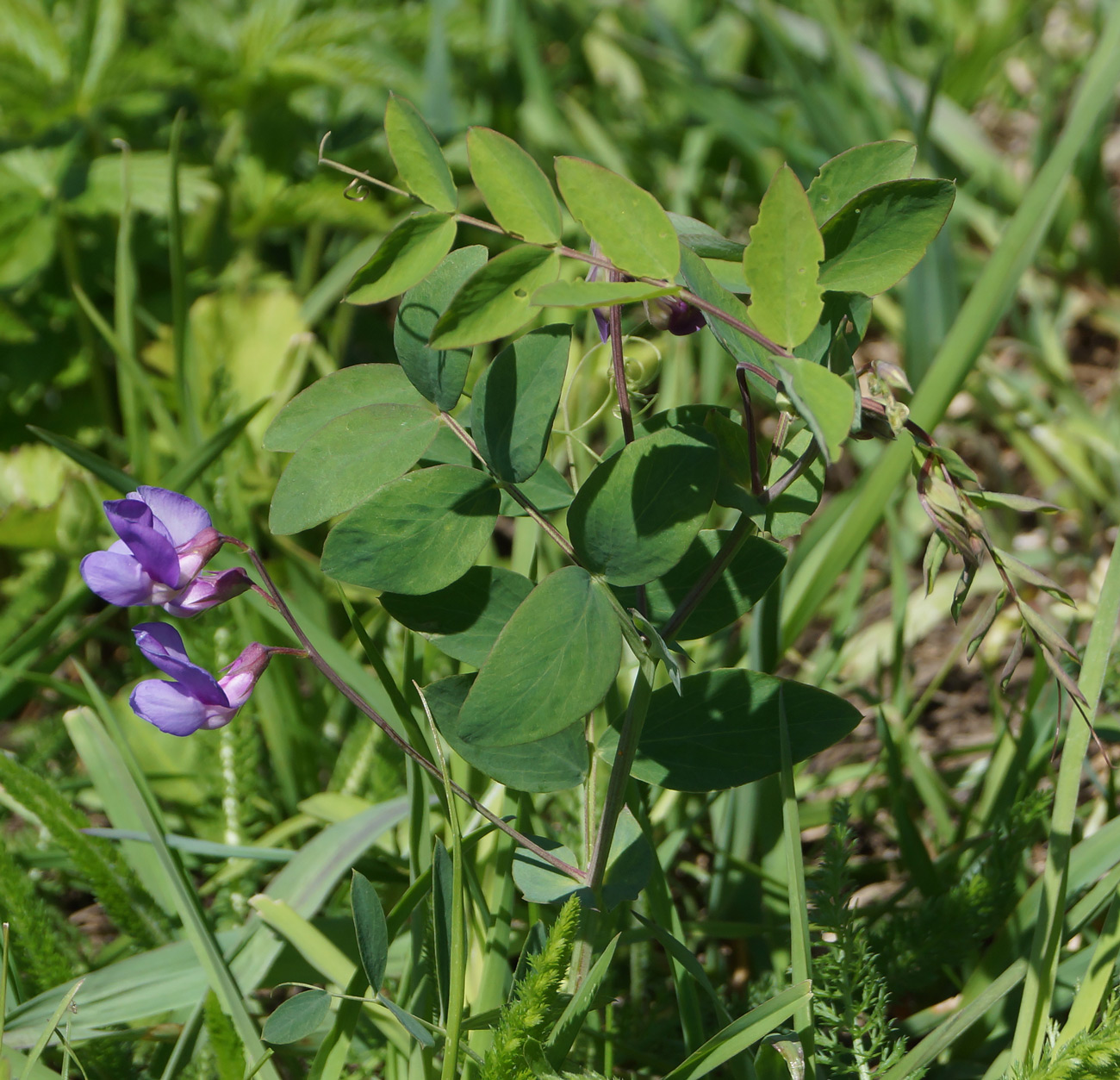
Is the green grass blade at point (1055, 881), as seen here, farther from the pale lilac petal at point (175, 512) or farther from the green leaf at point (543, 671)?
the pale lilac petal at point (175, 512)

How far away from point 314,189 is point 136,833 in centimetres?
109

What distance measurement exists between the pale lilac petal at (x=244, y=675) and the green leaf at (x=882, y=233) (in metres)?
0.40

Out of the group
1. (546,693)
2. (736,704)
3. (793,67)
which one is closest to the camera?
(546,693)

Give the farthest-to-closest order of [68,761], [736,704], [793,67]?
[793,67] < [68,761] < [736,704]

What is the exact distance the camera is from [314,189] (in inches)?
65.6

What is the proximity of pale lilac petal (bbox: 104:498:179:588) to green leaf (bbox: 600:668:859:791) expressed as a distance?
319 millimetres

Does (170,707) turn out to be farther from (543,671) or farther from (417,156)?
(417,156)

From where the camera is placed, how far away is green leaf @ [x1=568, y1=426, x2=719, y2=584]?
576 mm

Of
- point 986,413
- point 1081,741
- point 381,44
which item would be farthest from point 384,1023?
point 381,44

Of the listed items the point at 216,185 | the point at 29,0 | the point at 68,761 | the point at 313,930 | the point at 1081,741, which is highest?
the point at 29,0

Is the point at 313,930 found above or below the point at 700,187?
below

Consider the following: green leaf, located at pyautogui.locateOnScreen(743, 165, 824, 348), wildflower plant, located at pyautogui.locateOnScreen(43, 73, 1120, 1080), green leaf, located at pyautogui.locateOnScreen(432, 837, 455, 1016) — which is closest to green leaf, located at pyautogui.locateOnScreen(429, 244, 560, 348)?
wildflower plant, located at pyautogui.locateOnScreen(43, 73, 1120, 1080)

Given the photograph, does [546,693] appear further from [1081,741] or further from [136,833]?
[136,833]

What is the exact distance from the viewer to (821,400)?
48cm
